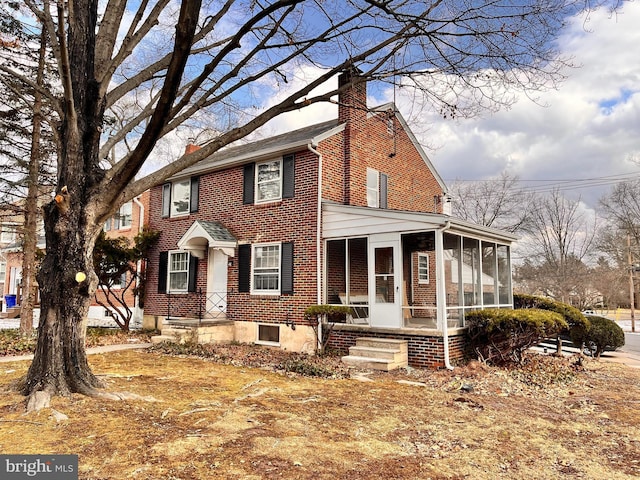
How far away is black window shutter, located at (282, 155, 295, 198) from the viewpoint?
1218cm

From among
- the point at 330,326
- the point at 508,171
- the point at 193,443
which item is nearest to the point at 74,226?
the point at 193,443

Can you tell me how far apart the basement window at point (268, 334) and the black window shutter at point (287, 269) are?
1086 mm

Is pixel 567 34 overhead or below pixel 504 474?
overhead

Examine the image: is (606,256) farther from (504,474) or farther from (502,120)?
(504,474)

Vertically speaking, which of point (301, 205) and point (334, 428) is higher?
point (301, 205)

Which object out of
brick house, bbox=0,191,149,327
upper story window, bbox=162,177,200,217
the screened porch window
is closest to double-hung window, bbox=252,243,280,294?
the screened porch window

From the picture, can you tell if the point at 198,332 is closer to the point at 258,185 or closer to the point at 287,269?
the point at 287,269

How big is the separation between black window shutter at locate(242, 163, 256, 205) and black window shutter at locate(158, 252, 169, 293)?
401 cm

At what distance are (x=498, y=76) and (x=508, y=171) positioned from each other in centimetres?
2633

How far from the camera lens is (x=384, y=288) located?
10.7 m

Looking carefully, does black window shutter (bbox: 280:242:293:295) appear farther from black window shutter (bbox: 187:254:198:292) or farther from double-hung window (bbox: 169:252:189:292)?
double-hung window (bbox: 169:252:189:292)

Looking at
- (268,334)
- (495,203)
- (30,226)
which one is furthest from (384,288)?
(495,203)

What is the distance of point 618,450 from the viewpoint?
15.7 ft

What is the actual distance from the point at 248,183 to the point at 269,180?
2.48ft
